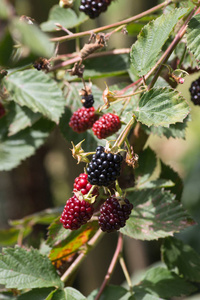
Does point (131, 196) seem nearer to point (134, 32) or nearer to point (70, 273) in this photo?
point (70, 273)

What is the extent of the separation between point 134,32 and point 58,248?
645 mm

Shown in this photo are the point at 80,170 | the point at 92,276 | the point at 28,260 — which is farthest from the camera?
the point at 92,276

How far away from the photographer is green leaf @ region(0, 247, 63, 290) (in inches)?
36.0

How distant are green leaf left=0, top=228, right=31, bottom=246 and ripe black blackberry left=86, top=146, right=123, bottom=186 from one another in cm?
83

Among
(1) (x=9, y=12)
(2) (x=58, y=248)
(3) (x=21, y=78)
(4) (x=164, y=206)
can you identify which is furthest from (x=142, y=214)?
(1) (x=9, y=12)

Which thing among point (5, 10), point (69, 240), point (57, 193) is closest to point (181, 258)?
point (69, 240)

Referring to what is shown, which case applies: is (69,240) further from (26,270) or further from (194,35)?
(194,35)

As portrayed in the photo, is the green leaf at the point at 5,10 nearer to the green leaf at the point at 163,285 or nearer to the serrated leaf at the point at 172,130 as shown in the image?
the serrated leaf at the point at 172,130

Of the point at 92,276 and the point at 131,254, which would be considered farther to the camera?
the point at 131,254

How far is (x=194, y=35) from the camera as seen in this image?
75cm

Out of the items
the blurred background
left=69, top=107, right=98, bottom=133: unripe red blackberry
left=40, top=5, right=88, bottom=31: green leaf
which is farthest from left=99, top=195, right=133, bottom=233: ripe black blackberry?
the blurred background

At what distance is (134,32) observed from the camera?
1.15 m

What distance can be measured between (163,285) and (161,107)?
0.58m

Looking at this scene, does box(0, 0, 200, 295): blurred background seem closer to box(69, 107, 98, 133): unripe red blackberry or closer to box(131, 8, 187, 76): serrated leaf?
box(69, 107, 98, 133): unripe red blackberry
